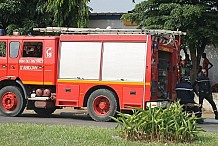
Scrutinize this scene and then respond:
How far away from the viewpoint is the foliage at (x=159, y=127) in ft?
31.6

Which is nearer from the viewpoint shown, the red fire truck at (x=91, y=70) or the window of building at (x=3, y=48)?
the red fire truck at (x=91, y=70)

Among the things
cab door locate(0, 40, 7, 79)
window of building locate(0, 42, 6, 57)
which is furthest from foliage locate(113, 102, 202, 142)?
window of building locate(0, 42, 6, 57)

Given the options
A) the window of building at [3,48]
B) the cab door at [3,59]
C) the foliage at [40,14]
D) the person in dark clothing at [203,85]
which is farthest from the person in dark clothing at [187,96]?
the foliage at [40,14]

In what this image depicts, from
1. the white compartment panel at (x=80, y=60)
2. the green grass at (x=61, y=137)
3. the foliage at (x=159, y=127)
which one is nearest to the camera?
the green grass at (x=61, y=137)

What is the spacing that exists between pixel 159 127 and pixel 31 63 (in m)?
7.40

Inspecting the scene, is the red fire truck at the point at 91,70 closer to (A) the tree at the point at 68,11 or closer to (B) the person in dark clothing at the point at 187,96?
(B) the person in dark clothing at the point at 187,96

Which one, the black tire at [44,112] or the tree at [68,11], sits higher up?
the tree at [68,11]

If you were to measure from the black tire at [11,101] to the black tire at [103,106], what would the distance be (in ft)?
7.51

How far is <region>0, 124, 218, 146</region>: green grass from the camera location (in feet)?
30.5

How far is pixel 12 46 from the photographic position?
1639cm

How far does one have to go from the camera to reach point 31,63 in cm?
1606

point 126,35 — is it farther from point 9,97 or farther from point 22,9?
point 22,9

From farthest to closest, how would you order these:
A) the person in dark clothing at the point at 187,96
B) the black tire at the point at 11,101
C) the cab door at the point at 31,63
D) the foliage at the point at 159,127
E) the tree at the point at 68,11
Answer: the tree at the point at 68,11 → the black tire at the point at 11,101 → the cab door at the point at 31,63 → the person in dark clothing at the point at 187,96 → the foliage at the point at 159,127

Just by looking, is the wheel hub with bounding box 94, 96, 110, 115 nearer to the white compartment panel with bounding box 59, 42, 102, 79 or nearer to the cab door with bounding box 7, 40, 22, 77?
the white compartment panel with bounding box 59, 42, 102, 79
